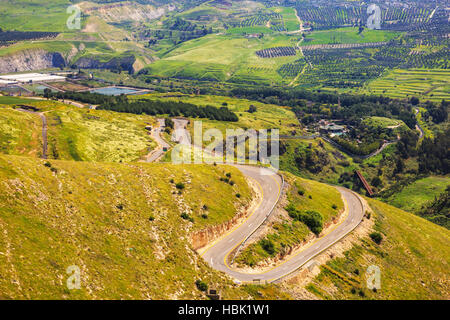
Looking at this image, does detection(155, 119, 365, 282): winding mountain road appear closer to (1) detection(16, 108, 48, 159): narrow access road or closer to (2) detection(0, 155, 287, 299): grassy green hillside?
(2) detection(0, 155, 287, 299): grassy green hillside

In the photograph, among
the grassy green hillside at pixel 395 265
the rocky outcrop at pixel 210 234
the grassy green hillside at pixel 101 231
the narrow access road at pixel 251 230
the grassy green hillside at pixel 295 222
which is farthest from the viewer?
the grassy green hillside at pixel 395 265

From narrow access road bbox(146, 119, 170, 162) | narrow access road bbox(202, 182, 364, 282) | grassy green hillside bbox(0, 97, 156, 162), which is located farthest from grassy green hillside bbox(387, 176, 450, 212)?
grassy green hillside bbox(0, 97, 156, 162)

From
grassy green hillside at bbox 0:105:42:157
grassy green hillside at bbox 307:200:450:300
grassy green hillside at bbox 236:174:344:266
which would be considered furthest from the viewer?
grassy green hillside at bbox 0:105:42:157

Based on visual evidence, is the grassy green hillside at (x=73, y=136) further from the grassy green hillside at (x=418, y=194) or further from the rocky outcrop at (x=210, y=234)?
the grassy green hillside at (x=418, y=194)

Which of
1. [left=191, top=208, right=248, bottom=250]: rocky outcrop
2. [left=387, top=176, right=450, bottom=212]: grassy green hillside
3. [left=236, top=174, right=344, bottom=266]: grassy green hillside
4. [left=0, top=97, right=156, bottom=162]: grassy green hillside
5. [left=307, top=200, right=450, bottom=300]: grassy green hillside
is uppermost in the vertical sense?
[left=0, top=97, right=156, bottom=162]: grassy green hillside

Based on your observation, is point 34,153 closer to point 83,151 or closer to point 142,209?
point 83,151

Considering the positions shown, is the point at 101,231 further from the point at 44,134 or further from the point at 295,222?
the point at 44,134

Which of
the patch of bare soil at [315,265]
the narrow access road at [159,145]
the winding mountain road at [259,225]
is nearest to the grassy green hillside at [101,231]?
the winding mountain road at [259,225]
